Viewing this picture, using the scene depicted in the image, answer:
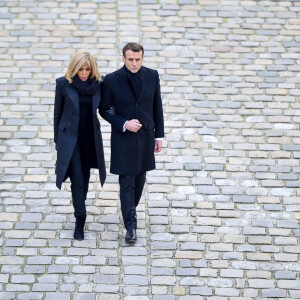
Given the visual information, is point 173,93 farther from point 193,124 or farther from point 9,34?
point 9,34

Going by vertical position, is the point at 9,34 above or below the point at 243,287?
above

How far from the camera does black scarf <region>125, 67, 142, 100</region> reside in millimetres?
8039

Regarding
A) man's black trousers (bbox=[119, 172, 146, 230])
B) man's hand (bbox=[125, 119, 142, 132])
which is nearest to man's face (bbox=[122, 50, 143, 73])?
man's hand (bbox=[125, 119, 142, 132])

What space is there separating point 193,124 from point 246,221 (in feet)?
6.22

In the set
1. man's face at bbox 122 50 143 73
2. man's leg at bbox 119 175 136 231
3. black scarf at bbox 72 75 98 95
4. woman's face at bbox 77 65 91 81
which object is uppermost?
man's face at bbox 122 50 143 73

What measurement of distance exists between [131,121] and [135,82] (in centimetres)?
36

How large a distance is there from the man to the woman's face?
26 cm

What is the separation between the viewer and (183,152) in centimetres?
980

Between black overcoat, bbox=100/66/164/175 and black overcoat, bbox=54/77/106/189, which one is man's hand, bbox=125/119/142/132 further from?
black overcoat, bbox=54/77/106/189

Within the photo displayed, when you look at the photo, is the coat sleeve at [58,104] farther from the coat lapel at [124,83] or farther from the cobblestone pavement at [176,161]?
the cobblestone pavement at [176,161]

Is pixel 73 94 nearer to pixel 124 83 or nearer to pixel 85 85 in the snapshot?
pixel 85 85

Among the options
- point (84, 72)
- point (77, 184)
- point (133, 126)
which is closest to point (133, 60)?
point (84, 72)

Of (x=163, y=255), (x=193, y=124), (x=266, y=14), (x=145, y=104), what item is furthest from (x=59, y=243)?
(x=266, y=14)

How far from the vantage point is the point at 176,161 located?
31.7 feet
